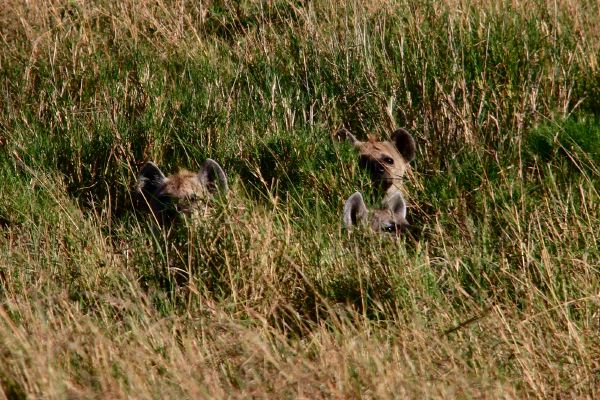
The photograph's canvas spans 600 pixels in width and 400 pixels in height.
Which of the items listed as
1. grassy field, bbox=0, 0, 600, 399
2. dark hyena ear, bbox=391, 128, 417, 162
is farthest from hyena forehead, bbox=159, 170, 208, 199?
dark hyena ear, bbox=391, 128, 417, 162

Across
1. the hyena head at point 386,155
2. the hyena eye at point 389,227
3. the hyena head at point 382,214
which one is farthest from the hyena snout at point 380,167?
the hyena eye at point 389,227

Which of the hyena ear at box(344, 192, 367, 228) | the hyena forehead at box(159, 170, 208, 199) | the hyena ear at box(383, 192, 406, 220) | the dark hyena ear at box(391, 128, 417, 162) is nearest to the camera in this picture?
the hyena ear at box(344, 192, 367, 228)

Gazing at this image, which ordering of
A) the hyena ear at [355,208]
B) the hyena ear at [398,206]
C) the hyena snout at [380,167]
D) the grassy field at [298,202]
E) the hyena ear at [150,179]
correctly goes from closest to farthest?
1. the grassy field at [298,202]
2. the hyena ear at [355,208]
3. the hyena ear at [398,206]
4. the hyena ear at [150,179]
5. the hyena snout at [380,167]

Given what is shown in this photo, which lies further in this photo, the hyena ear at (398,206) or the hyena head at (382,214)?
the hyena ear at (398,206)

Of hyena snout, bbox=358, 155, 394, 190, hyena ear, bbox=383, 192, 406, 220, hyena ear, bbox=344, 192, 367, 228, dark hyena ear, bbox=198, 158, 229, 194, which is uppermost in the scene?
dark hyena ear, bbox=198, 158, 229, 194

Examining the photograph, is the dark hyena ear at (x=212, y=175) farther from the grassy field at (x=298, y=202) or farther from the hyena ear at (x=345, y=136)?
the hyena ear at (x=345, y=136)

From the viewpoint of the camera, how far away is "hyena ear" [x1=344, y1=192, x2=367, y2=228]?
714 centimetres

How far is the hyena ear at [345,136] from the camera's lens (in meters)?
8.39

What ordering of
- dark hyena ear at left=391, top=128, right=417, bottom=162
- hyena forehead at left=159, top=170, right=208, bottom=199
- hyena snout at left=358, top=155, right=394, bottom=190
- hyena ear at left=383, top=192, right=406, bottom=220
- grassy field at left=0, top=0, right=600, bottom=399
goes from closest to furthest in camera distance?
grassy field at left=0, top=0, right=600, bottom=399, hyena ear at left=383, top=192, right=406, bottom=220, hyena forehead at left=159, top=170, right=208, bottom=199, dark hyena ear at left=391, top=128, right=417, bottom=162, hyena snout at left=358, top=155, right=394, bottom=190

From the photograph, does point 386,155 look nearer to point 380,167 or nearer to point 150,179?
point 380,167

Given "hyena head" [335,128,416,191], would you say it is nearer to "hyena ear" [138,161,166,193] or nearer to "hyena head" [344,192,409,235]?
"hyena head" [344,192,409,235]

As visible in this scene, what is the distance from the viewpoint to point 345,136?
27.9 feet

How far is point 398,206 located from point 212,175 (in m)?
1.27

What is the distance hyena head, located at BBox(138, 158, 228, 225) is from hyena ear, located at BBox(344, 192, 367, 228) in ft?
2.47
